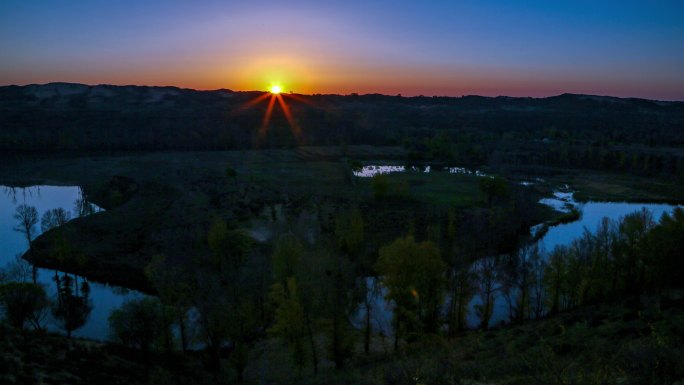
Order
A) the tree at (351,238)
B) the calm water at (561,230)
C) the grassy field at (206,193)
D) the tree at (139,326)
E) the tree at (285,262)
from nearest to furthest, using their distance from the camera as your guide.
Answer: the tree at (139,326) < the tree at (285,262) < the calm water at (561,230) < the tree at (351,238) < the grassy field at (206,193)

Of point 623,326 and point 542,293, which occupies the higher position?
point 623,326

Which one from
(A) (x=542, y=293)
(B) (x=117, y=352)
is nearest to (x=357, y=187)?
(A) (x=542, y=293)

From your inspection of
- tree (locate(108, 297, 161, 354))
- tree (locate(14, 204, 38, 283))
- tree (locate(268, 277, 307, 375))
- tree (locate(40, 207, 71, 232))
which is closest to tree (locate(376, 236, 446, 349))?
tree (locate(268, 277, 307, 375))

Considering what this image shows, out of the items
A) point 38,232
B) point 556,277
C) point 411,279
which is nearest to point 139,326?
point 411,279

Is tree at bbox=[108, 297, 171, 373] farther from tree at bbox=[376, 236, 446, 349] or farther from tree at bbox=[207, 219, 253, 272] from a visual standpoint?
tree at bbox=[207, 219, 253, 272]

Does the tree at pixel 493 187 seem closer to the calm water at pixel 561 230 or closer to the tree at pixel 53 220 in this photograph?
the calm water at pixel 561 230

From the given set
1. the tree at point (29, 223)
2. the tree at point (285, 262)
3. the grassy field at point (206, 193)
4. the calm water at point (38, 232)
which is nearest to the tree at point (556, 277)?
the tree at point (285, 262)

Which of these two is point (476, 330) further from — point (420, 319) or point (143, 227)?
point (143, 227)
